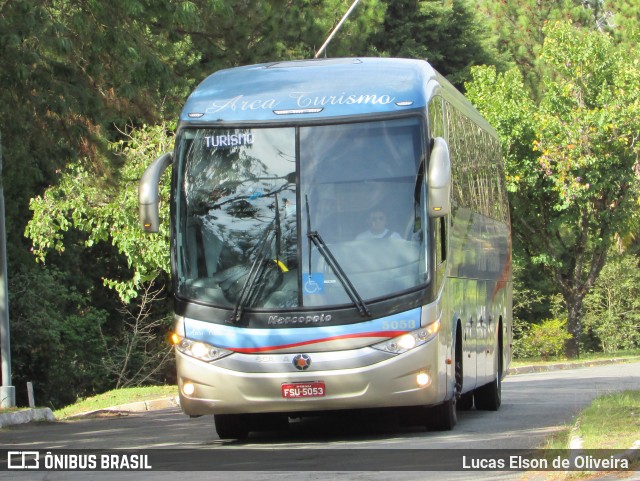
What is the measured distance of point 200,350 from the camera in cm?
1281

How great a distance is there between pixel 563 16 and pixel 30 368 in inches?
1209

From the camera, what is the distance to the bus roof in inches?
521

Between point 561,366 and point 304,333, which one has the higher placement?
point 304,333

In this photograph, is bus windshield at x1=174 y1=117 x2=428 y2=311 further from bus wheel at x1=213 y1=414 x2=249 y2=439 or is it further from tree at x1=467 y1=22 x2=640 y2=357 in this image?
tree at x1=467 y1=22 x2=640 y2=357

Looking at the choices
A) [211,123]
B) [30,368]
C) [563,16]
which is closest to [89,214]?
[30,368]

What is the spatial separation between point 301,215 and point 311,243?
30cm

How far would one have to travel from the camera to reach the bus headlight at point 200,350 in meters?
12.7

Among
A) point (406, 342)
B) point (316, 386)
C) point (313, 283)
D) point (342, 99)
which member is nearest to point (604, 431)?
point (406, 342)

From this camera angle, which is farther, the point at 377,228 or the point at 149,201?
the point at 149,201

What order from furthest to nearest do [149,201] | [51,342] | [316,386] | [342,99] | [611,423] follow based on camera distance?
[51,342] < [342,99] < [149,201] < [316,386] < [611,423]

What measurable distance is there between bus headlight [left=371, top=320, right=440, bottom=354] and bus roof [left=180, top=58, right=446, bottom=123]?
2.26 m

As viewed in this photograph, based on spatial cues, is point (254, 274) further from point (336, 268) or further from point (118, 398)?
point (118, 398)

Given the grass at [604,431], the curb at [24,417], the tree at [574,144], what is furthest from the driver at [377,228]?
the tree at [574,144]

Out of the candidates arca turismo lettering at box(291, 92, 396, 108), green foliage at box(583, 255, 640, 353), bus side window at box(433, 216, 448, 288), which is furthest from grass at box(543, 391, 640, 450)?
green foliage at box(583, 255, 640, 353)
